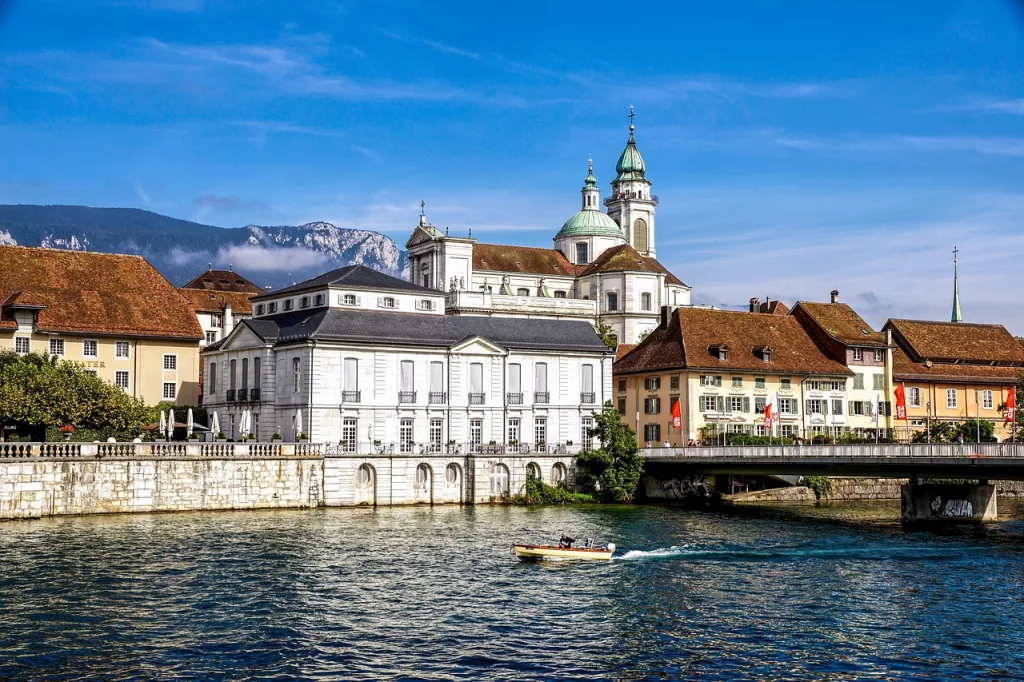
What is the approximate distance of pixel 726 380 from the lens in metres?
94.8

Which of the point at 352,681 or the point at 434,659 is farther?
the point at 434,659

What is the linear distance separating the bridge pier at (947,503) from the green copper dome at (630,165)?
360ft

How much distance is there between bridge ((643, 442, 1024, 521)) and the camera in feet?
206

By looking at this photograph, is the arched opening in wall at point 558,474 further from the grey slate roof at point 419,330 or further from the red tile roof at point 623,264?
the red tile roof at point 623,264

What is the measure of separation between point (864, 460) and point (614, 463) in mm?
18014

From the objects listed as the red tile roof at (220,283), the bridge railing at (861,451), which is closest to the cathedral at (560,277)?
the red tile roof at (220,283)

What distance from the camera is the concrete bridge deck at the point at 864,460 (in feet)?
205

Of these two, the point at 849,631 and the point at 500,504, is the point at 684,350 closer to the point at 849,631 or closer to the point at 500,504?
the point at 500,504

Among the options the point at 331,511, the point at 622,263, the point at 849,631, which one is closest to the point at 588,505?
the point at 331,511

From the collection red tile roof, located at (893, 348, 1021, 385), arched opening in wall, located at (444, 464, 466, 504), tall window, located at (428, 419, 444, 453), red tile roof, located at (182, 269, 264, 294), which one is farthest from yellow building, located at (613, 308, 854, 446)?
red tile roof, located at (182, 269, 264, 294)

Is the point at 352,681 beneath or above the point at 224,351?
beneath

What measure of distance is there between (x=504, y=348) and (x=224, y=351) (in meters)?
19.2

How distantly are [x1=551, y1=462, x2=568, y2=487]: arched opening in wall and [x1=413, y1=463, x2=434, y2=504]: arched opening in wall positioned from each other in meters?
8.44

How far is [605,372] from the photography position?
88.7 m
